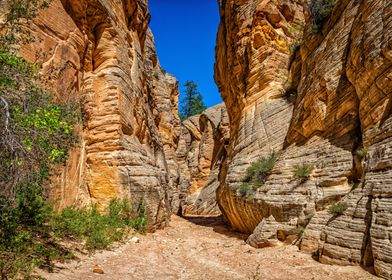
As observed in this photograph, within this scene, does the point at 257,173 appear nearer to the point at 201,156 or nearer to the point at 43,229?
the point at 43,229

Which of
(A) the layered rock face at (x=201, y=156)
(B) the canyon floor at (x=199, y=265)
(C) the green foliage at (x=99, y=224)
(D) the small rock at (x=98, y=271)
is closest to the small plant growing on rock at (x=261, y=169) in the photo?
(B) the canyon floor at (x=199, y=265)

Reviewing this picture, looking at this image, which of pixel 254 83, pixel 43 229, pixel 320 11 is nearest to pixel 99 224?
pixel 43 229

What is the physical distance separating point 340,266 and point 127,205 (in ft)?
23.8

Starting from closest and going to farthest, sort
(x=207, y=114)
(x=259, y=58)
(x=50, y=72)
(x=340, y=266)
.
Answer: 1. (x=340, y=266)
2. (x=50, y=72)
3. (x=259, y=58)
4. (x=207, y=114)

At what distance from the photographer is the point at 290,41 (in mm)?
16344

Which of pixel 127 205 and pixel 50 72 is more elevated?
pixel 50 72

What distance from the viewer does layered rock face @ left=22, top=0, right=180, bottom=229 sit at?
10.1 metres

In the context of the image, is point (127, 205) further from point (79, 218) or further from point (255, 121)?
point (255, 121)

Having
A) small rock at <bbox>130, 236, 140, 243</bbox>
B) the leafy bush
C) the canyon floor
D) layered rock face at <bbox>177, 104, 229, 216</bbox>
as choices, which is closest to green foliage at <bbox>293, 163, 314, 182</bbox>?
the canyon floor

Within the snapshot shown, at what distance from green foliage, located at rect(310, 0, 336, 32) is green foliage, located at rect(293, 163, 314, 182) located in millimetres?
6092

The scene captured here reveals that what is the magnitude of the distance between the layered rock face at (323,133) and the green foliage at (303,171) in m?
0.10

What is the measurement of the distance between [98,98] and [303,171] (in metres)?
8.18

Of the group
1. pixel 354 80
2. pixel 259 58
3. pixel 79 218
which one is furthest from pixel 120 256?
pixel 259 58

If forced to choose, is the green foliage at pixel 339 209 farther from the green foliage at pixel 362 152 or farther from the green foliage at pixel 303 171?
the green foliage at pixel 303 171
